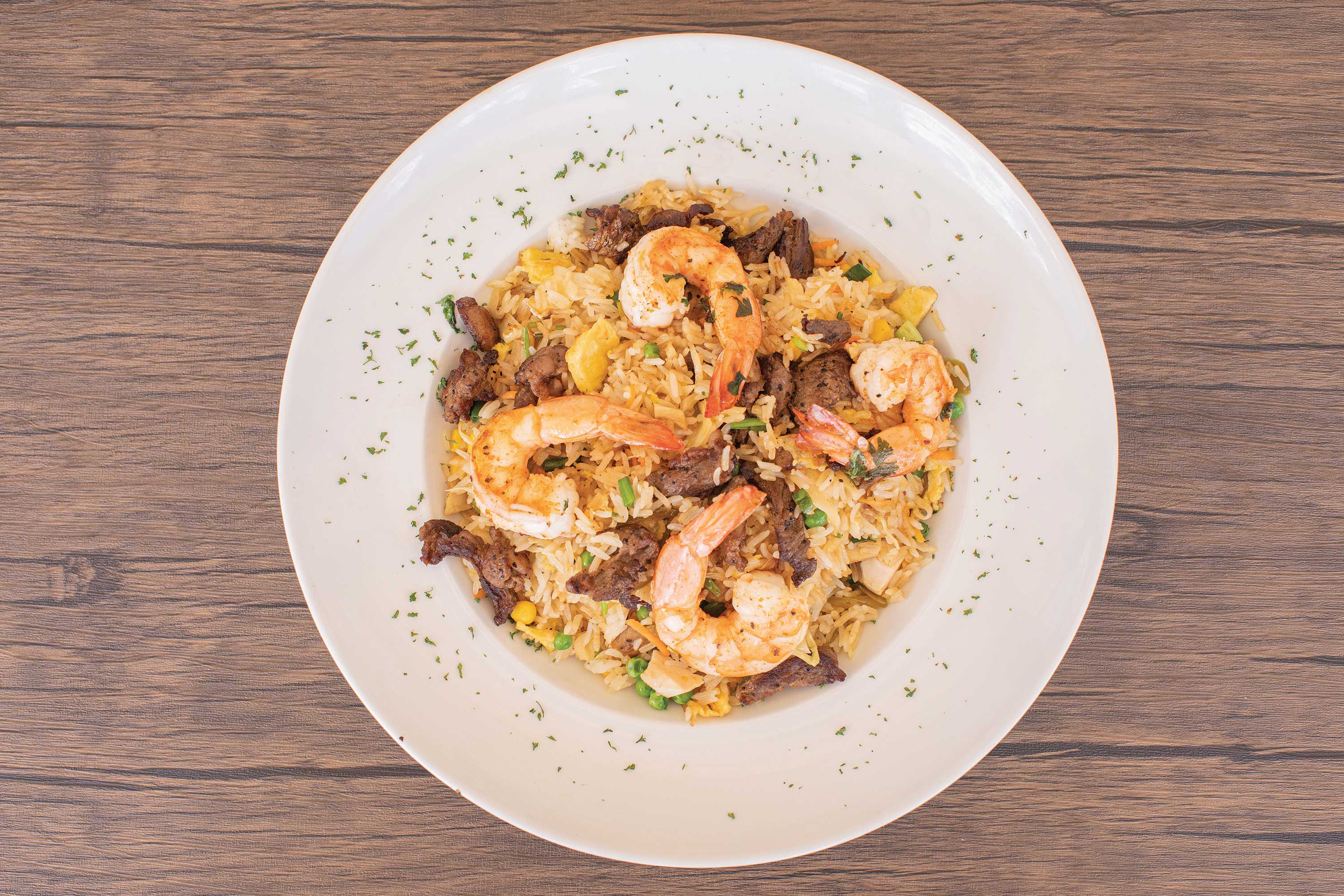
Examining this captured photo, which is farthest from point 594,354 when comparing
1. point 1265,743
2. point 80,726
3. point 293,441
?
point 1265,743

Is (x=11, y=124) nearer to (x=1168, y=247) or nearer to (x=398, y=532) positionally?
(x=398, y=532)

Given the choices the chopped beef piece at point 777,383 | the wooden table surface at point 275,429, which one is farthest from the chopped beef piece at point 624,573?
the wooden table surface at point 275,429

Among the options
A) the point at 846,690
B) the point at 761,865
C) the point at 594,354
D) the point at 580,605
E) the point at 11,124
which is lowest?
the point at 761,865

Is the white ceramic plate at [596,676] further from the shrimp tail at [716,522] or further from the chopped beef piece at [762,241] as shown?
the shrimp tail at [716,522]

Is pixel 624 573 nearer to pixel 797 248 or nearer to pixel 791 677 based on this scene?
pixel 791 677

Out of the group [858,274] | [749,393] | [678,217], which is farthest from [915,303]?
[678,217]

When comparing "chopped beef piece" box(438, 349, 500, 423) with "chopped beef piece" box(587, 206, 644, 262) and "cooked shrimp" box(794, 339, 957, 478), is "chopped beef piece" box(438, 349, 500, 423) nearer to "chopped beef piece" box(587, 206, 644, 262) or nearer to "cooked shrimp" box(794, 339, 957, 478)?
"chopped beef piece" box(587, 206, 644, 262)

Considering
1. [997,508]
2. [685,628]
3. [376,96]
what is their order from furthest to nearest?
1. [376,96]
2. [997,508]
3. [685,628]
